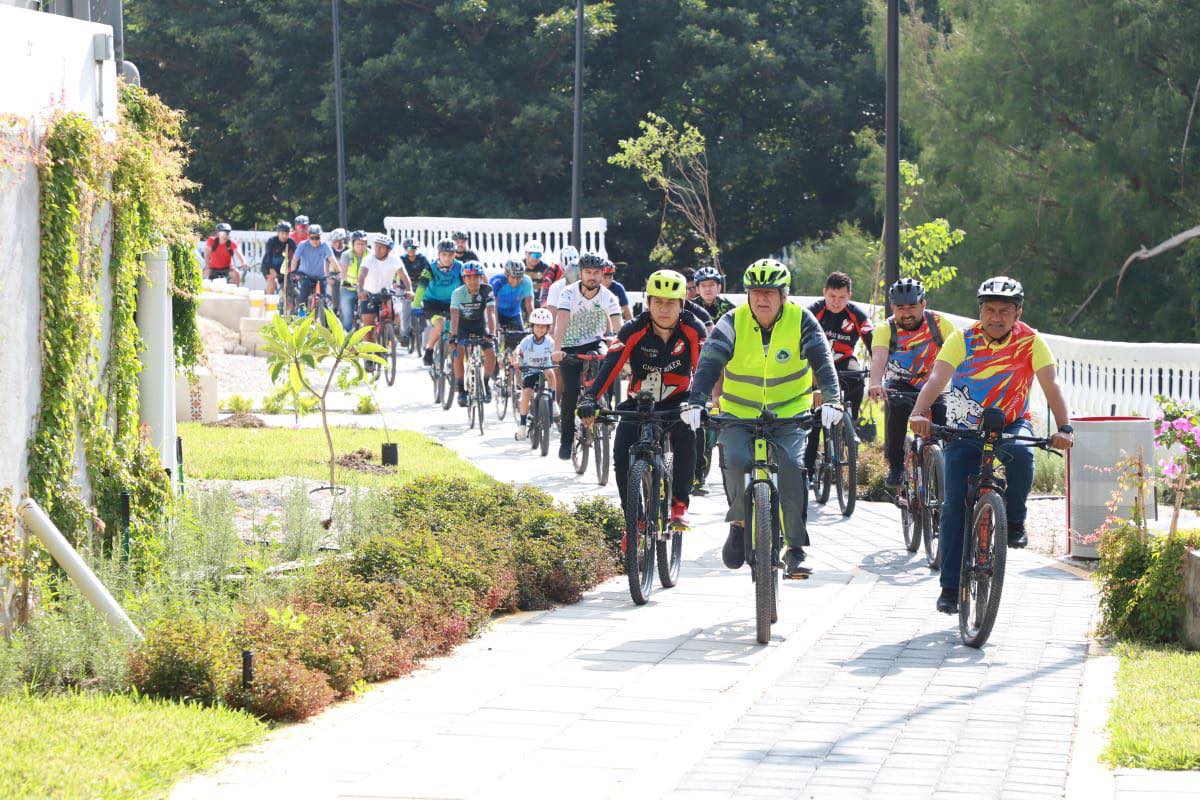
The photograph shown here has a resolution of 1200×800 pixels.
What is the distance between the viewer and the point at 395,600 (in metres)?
8.83

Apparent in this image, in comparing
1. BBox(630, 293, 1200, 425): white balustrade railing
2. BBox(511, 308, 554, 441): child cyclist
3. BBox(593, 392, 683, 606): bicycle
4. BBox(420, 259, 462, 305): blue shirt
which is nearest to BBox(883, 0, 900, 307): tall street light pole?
BBox(630, 293, 1200, 425): white balustrade railing

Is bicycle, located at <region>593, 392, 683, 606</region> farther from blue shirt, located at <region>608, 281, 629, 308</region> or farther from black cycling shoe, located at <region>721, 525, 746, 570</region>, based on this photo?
blue shirt, located at <region>608, 281, 629, 308</region>

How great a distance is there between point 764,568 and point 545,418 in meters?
8.59

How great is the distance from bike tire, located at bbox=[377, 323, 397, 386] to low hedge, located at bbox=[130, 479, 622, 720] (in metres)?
12.6

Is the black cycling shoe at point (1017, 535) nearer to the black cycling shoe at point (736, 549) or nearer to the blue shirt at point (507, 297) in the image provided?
the black cycling shoe at point (736, 549)

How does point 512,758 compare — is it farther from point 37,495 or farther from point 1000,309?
point 1000,309

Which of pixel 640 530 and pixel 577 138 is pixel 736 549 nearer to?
pixel 640 530

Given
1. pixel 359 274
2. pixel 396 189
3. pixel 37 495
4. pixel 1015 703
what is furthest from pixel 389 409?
pixel 396 189

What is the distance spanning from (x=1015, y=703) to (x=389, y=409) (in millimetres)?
14569

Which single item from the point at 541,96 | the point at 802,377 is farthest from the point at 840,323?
the point at 541,96

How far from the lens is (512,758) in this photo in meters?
6.86

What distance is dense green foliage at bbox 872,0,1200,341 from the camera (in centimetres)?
2977

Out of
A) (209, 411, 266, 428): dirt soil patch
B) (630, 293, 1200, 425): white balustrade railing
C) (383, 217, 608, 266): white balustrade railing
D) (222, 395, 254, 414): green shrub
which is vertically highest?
(383, 217, 608, 266): white balustrade railing

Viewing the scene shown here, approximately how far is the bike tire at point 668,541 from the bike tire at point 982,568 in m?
1.87
